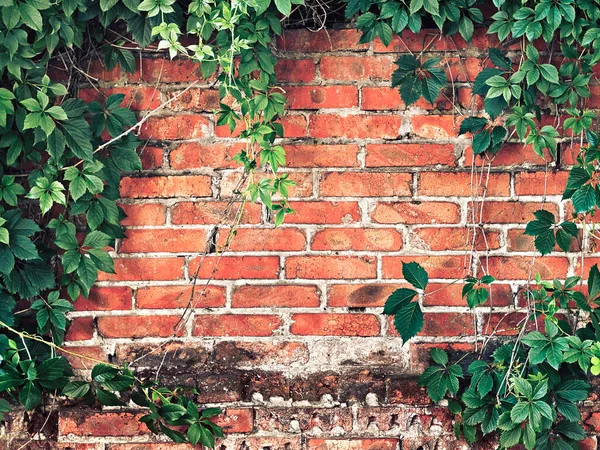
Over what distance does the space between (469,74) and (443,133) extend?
19 cm

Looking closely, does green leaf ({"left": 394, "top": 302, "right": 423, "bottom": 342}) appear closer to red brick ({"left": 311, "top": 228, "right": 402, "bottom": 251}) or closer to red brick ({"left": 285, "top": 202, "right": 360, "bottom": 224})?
red brick ({"left": 311, "top": 228, "right": 402, "bottom": 251})

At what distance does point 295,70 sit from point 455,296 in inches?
32.7

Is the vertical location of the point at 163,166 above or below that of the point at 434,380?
above

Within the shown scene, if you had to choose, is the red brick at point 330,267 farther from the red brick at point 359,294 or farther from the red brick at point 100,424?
the red brick at point 100,424

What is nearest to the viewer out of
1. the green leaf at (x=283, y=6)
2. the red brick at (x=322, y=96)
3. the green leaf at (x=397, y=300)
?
the green leaf at (x=283, y=6)

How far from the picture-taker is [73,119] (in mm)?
1836

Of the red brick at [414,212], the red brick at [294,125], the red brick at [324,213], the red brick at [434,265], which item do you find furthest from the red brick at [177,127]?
the red brick at [434,265]

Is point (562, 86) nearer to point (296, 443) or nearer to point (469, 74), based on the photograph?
point (469, 74)

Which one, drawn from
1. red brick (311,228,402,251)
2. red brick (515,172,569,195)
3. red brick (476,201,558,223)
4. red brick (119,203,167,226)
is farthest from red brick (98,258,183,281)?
red brick (515,172,569,195)

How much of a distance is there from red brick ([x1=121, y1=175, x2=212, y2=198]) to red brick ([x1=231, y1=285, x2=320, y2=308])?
1.05 ft

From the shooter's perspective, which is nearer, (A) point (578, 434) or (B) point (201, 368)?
(A) point (578, 434)

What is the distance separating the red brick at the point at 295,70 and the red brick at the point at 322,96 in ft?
0.09

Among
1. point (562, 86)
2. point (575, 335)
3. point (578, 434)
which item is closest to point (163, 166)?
point (562, 86)

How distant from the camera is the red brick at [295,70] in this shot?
1.91m
